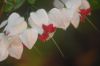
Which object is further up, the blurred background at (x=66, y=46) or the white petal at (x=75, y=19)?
the white petal at (x=75, y=19)

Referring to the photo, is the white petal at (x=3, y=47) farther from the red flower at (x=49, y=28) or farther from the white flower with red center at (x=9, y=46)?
the red flower at (x=49, y=28)

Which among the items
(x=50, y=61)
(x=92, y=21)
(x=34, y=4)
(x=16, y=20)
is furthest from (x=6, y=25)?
(x=92, y=21)

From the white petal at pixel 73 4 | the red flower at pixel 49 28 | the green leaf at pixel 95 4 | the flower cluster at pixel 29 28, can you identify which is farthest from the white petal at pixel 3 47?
the green leaf at pixel 95 4

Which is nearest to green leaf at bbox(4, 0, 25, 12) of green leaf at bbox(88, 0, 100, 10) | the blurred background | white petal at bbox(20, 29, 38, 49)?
the blurred background

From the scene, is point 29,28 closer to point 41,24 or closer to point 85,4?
point 41,24

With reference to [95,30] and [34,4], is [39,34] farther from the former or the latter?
[95,30]

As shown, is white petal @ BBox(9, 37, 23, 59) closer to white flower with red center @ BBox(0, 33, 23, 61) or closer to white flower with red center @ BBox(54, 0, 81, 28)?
white flower with red center @ BBox(0, 33, 23, 61)
